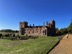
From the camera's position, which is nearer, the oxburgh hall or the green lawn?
the green lawn

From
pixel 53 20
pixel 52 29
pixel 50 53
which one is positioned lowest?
pixel 50 53

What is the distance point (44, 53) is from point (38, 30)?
54.9 m

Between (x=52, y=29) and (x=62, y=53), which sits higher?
(x=52, y=29)

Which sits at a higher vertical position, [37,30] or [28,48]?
[37,30]

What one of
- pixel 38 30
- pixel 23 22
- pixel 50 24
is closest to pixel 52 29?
pixel 50 24

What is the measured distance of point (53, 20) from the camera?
239ft

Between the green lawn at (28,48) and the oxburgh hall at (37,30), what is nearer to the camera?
the green lawn at (28,48)

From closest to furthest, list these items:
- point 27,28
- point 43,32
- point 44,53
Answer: point 44,53
point 43,32
point 27,28

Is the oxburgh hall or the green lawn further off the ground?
the oxburgh hall

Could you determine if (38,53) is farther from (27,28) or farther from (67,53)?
(27,28)

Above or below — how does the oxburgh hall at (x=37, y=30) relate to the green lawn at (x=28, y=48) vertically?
above

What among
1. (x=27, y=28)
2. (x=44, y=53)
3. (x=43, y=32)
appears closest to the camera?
(x=44, y=53)

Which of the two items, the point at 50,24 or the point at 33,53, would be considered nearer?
the point at 33,53

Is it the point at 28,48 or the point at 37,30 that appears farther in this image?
the point at 37,30
